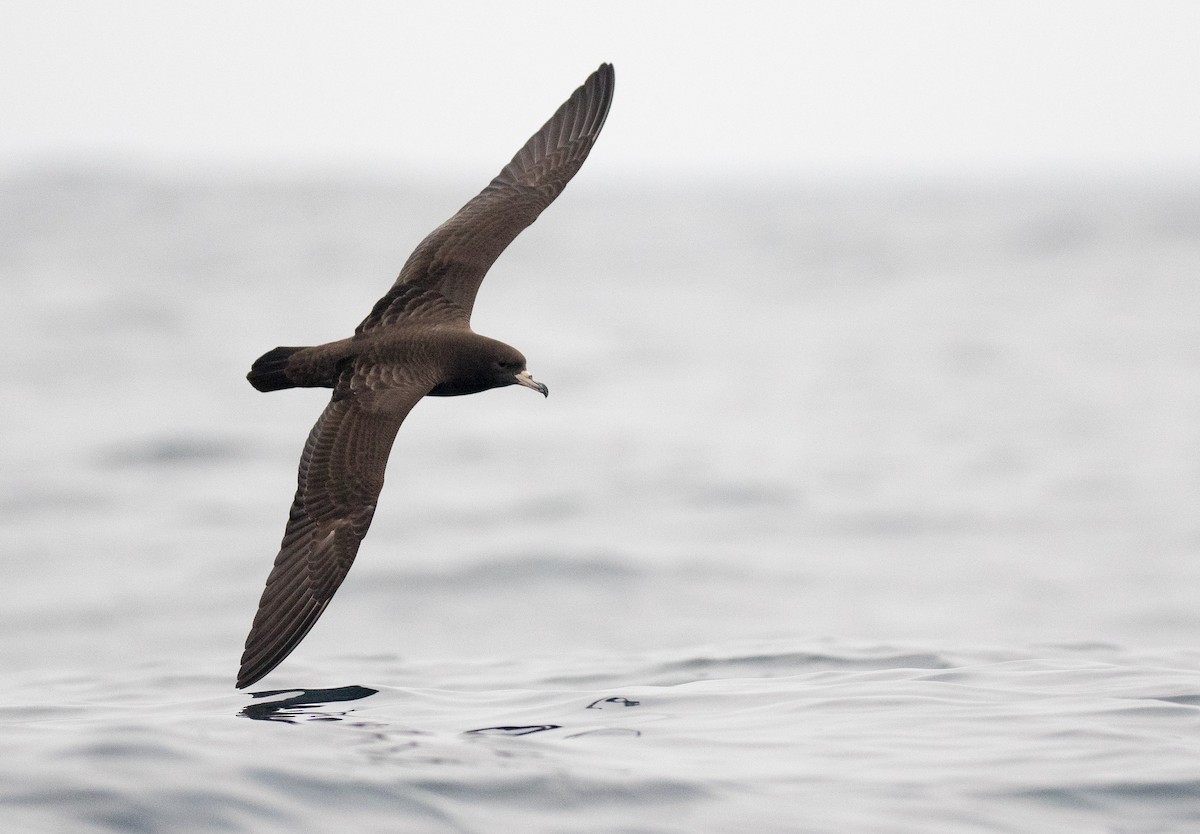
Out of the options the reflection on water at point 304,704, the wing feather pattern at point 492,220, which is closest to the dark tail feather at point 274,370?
the wing feather pattern at point 492,220

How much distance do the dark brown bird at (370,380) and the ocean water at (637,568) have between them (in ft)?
1.65

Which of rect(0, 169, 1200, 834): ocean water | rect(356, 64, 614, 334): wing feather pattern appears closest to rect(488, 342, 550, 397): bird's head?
rect(356, 64, 614, 334): wing feather pattern

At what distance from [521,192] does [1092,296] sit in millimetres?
27117

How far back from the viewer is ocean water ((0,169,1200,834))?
5262 millimetres

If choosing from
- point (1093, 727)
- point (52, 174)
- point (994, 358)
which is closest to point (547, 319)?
point (994, 358)

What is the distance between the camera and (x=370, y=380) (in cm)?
676

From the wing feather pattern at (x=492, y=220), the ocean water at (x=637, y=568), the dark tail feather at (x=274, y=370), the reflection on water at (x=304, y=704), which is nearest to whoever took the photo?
the ocean water at (x=637, y=568)

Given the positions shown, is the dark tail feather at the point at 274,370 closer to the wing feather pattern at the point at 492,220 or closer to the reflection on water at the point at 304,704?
the wing feather pattern at the point at 492,220

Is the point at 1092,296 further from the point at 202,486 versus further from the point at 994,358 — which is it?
the point at 202,486

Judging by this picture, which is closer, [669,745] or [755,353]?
[669,745]

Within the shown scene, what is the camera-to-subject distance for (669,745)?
5.84 meters

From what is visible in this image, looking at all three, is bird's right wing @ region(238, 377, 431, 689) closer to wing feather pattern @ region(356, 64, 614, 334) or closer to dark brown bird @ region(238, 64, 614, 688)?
dark brown bird @ region(238, 64, 614, 688)

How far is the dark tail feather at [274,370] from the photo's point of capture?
697cm

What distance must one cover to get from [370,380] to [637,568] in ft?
18.9
